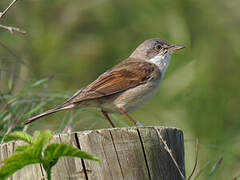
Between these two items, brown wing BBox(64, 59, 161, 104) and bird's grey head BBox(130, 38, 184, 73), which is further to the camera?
bird's grey head BBox(130, 38, 184, 73)

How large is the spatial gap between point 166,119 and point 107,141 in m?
4.73

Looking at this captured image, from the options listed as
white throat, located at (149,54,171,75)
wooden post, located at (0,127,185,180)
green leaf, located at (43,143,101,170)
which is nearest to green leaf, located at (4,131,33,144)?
green leaf, located at (43,143,101,170)

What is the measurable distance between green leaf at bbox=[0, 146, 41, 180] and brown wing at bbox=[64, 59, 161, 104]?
7.97 feet

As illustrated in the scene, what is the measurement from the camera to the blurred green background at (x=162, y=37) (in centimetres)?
762

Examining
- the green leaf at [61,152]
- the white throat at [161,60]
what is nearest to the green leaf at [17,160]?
the green leaf at [61,152]

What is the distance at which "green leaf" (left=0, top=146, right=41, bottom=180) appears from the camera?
216cm

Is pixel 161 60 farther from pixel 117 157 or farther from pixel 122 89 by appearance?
pixel 117 157

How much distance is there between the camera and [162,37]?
26.5ft

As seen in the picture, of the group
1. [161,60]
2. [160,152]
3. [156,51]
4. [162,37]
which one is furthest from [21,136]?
[162,37]

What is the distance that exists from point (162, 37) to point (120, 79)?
2943mm

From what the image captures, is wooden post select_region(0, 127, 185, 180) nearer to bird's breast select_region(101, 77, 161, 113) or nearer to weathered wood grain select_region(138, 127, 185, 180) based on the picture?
weathered wood grain select_region(138, 127, 185, 180)

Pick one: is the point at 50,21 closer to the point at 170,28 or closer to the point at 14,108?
the point at 170,28

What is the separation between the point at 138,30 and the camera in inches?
346

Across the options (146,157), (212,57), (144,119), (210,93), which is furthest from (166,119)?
(146,157)
